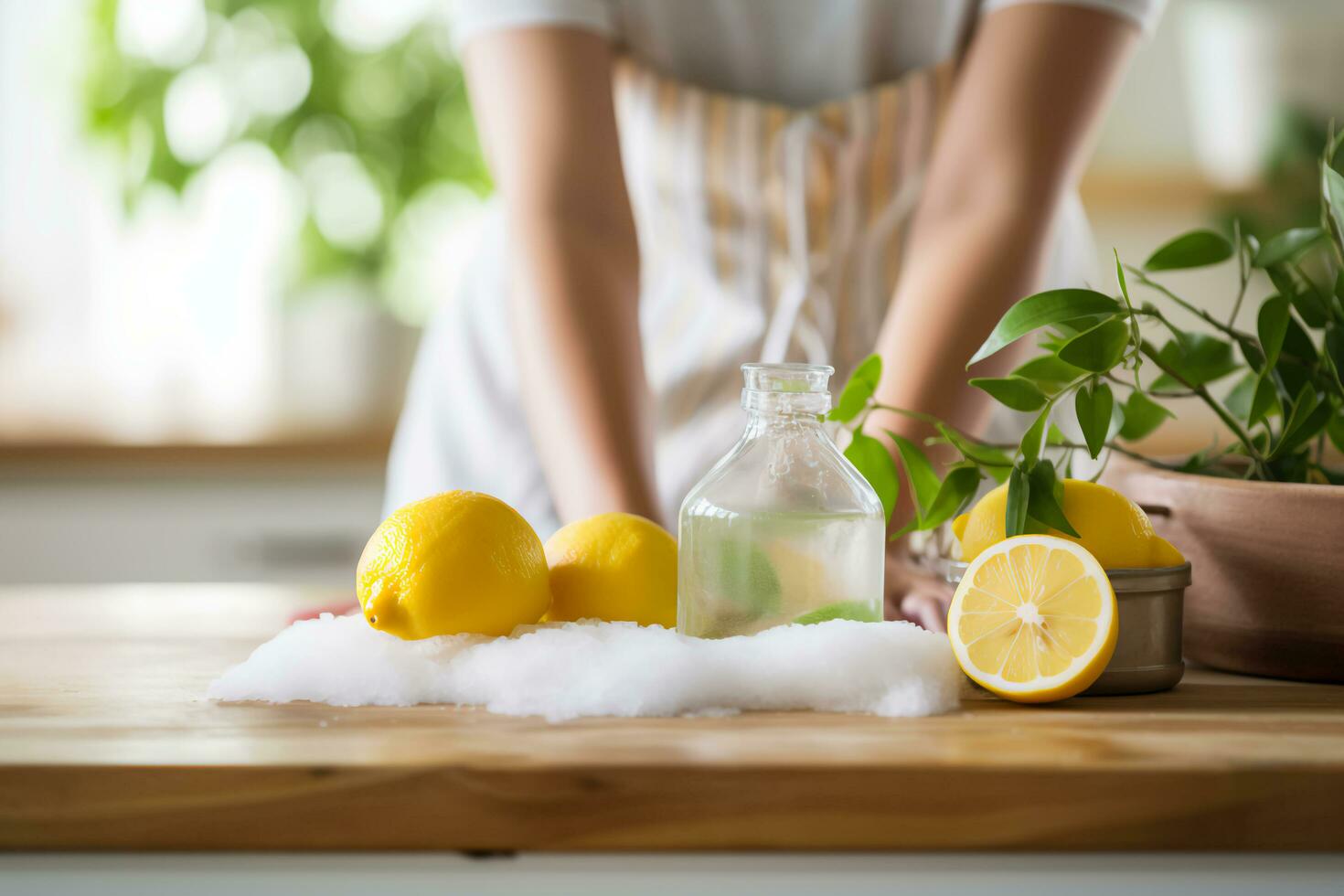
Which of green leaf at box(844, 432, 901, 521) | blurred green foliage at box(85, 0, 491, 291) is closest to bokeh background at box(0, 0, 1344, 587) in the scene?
blurred green foliage at box(85, 0, 491, 291)

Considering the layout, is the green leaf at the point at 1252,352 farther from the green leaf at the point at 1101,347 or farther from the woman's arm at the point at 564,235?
the woman's arm at the point at 564,235

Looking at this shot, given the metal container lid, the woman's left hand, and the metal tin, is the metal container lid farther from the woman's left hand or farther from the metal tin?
the woman's left hand

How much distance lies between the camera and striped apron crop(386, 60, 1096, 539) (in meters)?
1.24

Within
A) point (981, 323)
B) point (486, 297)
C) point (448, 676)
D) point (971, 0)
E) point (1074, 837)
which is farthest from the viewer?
point (486, 297)

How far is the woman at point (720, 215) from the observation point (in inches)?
40.7

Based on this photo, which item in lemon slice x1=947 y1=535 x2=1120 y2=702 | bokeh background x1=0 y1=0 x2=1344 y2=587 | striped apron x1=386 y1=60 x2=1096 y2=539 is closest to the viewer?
lemon slice x1=947 y1=535 x2=1120 y2=702

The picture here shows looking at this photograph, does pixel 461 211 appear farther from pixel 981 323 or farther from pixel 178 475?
pixel 981 323

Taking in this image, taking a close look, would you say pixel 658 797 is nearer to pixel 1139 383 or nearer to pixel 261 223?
pixel 1139 383

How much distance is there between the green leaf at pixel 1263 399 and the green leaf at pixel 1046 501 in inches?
5.3

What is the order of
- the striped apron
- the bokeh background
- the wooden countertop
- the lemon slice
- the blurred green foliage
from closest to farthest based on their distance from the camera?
the wooden countertop
the lemon slice
the striped apron
the bokeh background
the blurred green foliage

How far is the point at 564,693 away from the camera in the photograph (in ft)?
1.92

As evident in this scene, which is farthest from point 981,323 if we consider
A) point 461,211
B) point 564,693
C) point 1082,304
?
point 461,211

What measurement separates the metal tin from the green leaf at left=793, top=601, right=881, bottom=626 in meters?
0.12

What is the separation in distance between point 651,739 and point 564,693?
0.20ft
